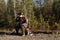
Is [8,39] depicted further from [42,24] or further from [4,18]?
[4,18]

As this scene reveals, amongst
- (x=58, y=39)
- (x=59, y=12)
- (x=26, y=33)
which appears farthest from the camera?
(x=59, y=12)

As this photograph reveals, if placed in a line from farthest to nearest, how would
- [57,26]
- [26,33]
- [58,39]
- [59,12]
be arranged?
[59,12] < [57,26] < [26,33] < [58,39]

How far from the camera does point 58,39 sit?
1410 cm

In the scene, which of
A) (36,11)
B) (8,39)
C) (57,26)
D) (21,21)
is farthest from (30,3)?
(8,39)

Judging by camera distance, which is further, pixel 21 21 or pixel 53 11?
pixel 53 11

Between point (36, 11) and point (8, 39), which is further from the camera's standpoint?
point (36, 11)

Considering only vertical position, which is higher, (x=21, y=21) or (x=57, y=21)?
(x=21, y=21)

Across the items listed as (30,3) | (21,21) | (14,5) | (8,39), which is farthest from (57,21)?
(8,39)

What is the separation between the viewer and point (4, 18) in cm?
4056

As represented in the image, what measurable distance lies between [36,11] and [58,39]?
2556 centimetres

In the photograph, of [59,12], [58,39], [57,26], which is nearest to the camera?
[58,39]

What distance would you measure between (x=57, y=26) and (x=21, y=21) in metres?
18.9

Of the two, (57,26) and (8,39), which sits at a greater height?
(8,39)

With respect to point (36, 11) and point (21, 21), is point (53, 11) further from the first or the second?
point (21, 21)
